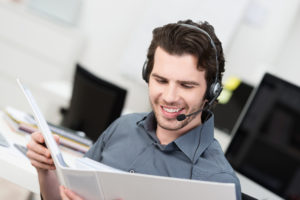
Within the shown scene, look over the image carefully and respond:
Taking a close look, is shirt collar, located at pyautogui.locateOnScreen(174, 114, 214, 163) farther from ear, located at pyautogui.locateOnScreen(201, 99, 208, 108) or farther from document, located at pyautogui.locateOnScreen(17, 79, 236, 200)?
document, located at pyautogui.locateOnScreen(17, 79, 236, 200)

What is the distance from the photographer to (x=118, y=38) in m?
3.71

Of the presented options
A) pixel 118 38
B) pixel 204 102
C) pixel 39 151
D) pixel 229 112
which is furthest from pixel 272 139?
pixel 118 38

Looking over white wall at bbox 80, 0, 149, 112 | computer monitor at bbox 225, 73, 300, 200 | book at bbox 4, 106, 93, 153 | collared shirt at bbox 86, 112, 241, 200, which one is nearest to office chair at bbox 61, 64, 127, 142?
book at bbox 4, 106, 93, 153

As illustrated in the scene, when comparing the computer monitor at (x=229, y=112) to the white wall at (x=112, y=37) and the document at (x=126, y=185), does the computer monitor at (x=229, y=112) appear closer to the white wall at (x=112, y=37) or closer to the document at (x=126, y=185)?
the white wall at (x=112, y=37)

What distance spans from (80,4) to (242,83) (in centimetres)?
163

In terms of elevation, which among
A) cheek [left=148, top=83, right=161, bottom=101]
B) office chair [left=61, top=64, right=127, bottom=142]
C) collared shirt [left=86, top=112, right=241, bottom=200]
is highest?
cheek [left=148, top=83, right=161, bottom=101]

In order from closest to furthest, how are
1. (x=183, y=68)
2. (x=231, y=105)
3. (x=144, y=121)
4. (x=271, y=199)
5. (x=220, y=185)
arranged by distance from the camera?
(x=220, y=185)
(x=183, y=68)
(x=144, y=121)
(x=271, y=199)
(x=231, y=105)

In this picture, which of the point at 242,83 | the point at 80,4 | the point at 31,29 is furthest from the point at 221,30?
the point at 31,29

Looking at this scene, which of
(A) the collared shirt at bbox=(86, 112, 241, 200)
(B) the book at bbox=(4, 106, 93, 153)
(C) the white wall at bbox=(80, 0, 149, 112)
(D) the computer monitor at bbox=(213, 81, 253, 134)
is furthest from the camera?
(C) the white wall at bbox=(80, 0, 149, 112)

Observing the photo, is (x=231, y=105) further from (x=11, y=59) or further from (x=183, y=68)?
(x=11, y=59)

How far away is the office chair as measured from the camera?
2.12 m

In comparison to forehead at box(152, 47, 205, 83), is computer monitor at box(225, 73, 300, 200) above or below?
below

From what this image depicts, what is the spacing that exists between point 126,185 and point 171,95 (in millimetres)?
307

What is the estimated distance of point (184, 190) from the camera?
84 centimetres
